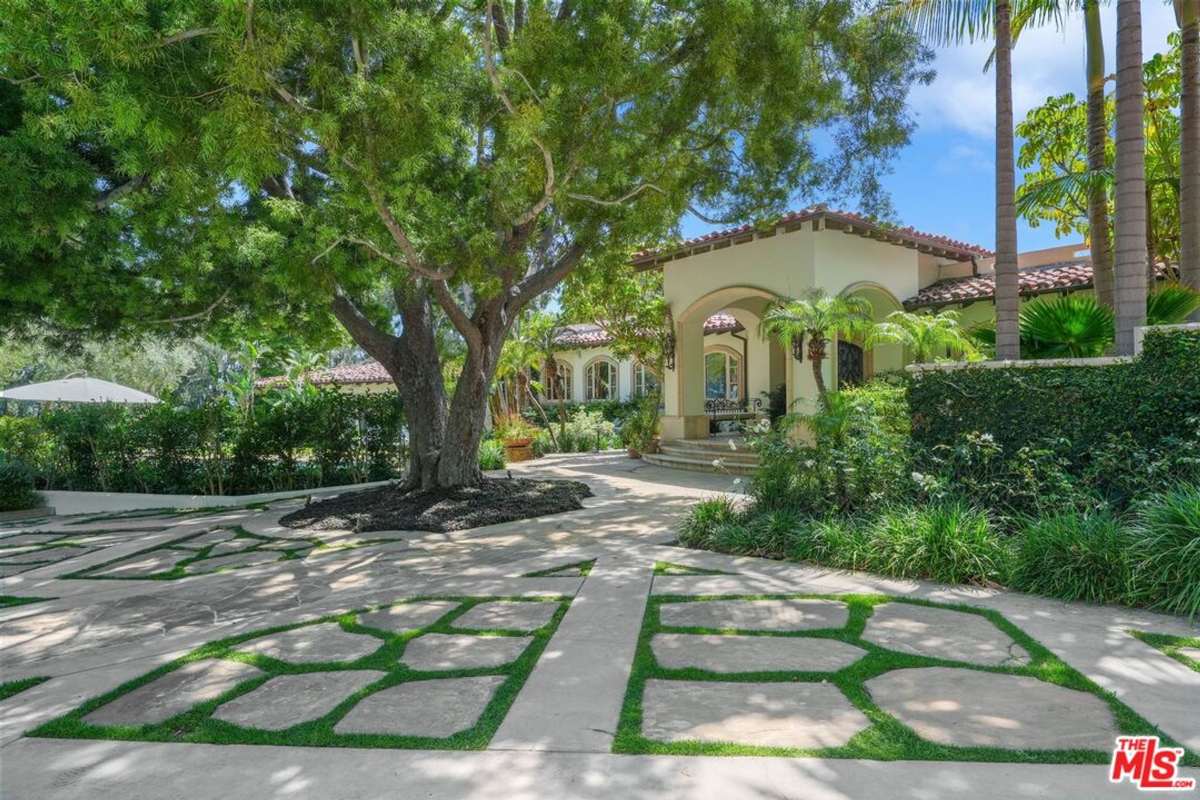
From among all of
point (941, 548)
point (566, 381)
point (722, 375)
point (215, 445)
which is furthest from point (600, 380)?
point (941, 548)

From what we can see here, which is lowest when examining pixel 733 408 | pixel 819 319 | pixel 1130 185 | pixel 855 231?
pixel 733 408

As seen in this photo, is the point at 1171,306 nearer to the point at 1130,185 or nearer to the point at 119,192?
the point at 1130,185

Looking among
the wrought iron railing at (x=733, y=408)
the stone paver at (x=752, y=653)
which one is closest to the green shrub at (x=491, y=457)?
the wrought iron railing at (x=733, y=408)

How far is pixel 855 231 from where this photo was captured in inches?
522

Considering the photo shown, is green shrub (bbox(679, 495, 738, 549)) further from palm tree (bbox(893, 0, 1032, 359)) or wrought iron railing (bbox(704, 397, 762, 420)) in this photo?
wrought iron railing (bbox(704, 397, 762, 420))

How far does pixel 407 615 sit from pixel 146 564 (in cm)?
397

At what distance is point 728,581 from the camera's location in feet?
18.8

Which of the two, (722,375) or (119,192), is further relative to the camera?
(722,375)

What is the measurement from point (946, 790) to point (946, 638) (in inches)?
73.4

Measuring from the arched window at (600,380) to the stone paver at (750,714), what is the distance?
23116 millimetres

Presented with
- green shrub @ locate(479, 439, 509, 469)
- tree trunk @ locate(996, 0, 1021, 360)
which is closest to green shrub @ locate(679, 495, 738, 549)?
tree trunk @ locate(996, 0, 1021, 360)

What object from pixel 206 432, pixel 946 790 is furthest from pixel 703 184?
pixel 206 432

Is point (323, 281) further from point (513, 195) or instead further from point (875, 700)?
point (875, 700)

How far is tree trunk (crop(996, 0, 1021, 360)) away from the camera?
295 inches
